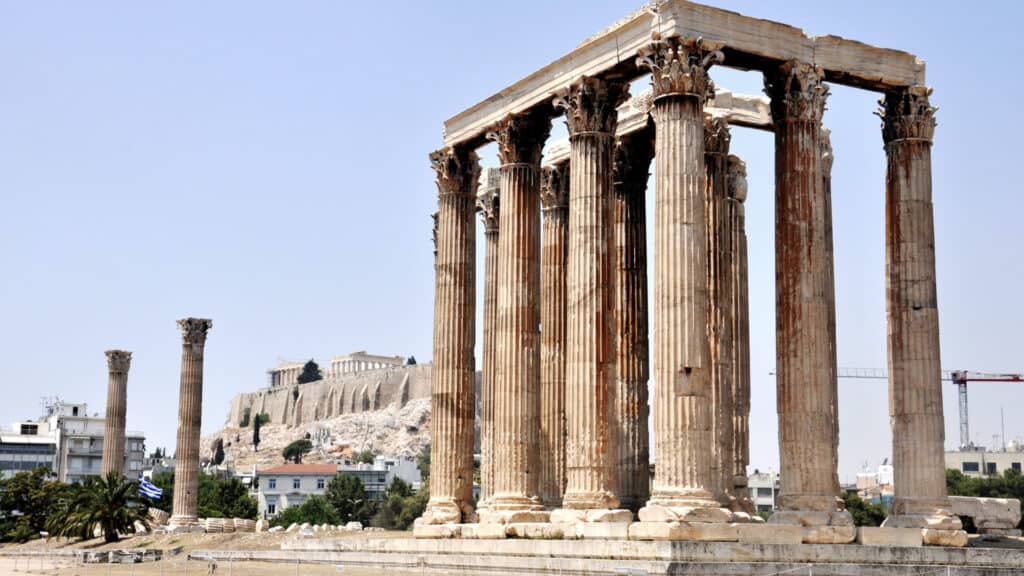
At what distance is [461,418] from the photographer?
45.8 metres

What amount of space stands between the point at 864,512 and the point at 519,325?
5354 cm

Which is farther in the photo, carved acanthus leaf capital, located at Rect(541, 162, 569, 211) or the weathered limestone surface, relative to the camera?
carved acanthus leaf capital, located at Rect(541, 162, 569, 211)

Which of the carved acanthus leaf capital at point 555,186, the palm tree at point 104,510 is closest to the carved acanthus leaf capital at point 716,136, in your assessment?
the carved acanthus leaf capital at point 555,186

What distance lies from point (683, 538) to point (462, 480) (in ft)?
46.5

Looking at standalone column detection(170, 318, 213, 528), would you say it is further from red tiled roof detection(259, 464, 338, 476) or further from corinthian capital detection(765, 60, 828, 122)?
red tiled roof detection(259, 464, 338, 476)

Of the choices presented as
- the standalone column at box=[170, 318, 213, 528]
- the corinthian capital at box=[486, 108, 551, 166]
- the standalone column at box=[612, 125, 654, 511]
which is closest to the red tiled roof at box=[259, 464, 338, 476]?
the standalone column at box=[170, 318, 213, 528]

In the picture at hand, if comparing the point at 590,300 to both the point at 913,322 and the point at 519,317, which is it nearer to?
the point at 519,317

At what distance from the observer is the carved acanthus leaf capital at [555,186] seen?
4634cm

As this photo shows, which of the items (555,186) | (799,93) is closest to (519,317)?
(555,186)

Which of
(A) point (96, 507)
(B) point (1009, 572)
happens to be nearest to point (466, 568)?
(B) point (1009, 572)

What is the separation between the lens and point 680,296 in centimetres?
3394

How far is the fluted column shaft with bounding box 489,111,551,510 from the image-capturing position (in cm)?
4091

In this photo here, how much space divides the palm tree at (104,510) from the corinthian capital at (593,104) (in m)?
48.2

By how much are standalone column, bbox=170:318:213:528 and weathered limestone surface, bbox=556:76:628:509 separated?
159 ft
